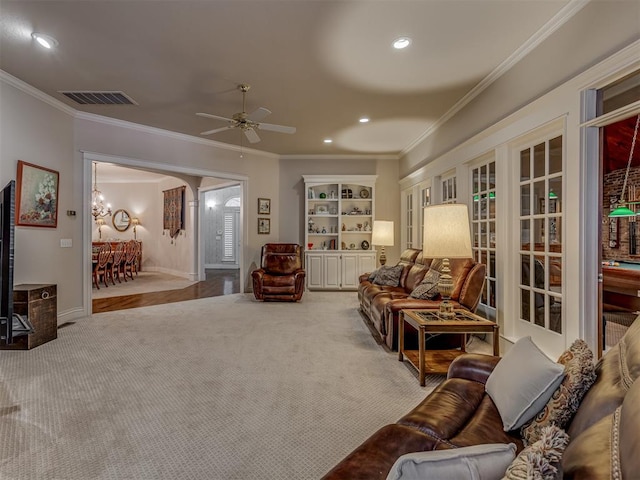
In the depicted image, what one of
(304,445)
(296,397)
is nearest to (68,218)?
(296,397)

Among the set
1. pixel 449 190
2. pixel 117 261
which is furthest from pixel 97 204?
pixel 449 190

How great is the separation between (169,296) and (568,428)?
21.2 feet

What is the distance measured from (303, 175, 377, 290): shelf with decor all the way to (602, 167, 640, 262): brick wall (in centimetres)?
476

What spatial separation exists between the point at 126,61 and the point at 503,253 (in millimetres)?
4300

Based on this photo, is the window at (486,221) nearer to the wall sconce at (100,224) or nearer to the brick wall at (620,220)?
the brick wall at (620,220)

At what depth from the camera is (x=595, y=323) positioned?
2357mm

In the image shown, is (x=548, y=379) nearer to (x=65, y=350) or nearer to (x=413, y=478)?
(x=413, y=478)

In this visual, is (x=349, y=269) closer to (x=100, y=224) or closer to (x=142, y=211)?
(x=142, y=211)

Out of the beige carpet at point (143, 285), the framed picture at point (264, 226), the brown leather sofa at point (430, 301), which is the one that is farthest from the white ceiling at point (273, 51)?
the beige carpet at point (143, 285)

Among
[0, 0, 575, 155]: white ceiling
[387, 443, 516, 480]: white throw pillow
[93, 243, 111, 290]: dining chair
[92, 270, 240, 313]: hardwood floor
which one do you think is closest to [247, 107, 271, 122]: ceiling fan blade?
[0, 0, 575, 155]: white ceiling

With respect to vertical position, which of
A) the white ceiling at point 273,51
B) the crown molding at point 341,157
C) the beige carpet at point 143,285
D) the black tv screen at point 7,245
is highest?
the crown molding at point 341,157

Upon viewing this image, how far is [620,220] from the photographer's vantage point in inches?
259

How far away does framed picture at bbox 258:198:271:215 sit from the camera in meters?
6.86

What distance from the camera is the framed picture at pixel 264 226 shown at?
22.5 feet
